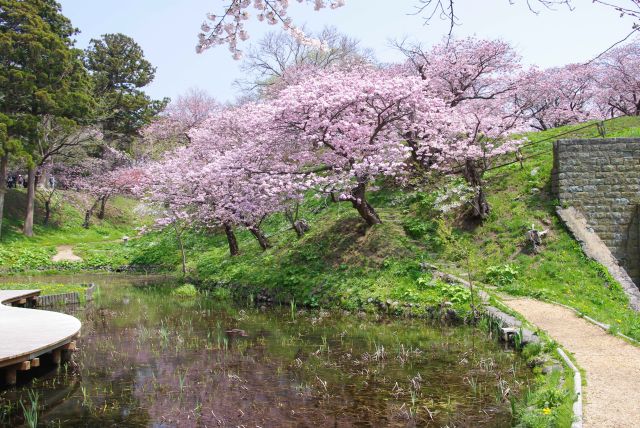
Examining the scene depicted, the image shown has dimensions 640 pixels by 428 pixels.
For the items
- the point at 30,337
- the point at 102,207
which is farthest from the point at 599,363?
the point at 102,207

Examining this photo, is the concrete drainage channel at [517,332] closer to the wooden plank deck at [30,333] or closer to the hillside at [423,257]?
the hillside at [423,257]

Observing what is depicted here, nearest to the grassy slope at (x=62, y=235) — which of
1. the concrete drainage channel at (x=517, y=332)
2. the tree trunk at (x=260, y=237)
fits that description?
the tree trunk at (x=260, y=237)

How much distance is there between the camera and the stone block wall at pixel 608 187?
51.4 ft

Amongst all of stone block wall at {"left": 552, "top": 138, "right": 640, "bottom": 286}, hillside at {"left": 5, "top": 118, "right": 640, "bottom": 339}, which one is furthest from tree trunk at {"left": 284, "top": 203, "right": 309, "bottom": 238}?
stone block wall at {"left": 552, "top": 138, "right": 640, "bottom": 286}

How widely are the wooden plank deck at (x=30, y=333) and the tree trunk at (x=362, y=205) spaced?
9276 millimetres

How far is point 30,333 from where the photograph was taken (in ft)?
32.2

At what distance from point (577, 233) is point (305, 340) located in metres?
9.10

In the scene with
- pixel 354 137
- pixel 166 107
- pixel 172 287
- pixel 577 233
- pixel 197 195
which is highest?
pixel 166 107

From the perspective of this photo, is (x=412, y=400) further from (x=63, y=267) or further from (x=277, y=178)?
(x=63, y=267)

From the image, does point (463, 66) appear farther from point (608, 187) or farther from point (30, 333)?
point (30, 333)

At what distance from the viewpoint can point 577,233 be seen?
15.4 meters

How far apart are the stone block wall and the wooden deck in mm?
14404

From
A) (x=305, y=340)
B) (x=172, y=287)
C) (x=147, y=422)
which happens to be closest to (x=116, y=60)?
(x=172, y=287)

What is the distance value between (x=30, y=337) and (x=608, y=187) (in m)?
16.0
